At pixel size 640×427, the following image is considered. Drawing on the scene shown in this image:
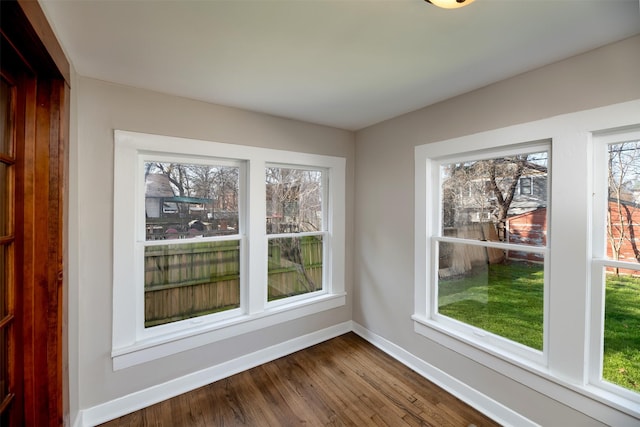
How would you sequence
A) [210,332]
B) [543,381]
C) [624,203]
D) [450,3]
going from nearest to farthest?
[450,3] → [624,203] → [543,381] → [210,332]

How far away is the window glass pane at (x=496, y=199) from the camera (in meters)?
1.81

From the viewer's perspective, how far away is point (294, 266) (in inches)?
114

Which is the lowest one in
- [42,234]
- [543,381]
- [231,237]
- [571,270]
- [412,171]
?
[543,381]

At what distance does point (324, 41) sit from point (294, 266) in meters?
2.14

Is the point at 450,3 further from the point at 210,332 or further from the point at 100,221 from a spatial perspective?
the point at 210,332

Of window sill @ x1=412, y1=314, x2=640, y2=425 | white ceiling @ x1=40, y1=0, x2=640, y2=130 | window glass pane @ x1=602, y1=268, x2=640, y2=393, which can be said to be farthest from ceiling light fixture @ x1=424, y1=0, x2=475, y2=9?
window sill @ x1=412, y1=314, x2=640, y2=425

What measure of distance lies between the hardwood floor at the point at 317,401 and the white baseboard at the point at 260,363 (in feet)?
0.17

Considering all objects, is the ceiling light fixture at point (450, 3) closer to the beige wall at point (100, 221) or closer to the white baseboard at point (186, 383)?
the beige wall at point (100, 221)

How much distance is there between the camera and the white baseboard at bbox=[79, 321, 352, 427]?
73.1 inches

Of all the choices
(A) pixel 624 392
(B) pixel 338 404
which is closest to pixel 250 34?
(B) pixel 338 404

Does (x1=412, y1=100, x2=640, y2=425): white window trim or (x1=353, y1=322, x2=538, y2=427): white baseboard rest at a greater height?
(x1=412, y1=100, x2=640, y2=425): white window trim

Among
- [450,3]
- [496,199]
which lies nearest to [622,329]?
[496,199]

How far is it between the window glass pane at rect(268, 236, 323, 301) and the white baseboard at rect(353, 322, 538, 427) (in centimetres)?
93

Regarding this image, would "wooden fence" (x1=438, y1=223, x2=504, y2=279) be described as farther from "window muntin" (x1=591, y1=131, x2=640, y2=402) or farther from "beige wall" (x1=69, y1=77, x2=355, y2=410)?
"beige wall" (x1=69, y1=77, x2=355, y2=410)
